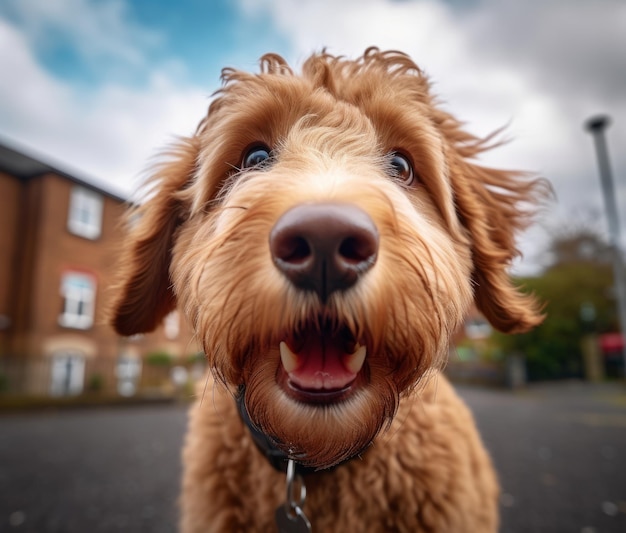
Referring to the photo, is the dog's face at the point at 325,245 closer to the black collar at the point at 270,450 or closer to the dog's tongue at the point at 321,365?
the dog's tongue at the point at 321,365

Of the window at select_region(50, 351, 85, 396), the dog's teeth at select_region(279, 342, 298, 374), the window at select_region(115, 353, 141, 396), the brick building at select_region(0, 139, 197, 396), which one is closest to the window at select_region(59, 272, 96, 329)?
the brick building at select_region(0, 139, 197, 396)

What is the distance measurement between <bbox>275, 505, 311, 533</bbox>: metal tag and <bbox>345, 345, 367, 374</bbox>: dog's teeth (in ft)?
2.42

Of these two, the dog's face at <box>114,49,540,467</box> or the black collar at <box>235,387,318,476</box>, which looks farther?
the black collar at <box>235,387,318,476</box>

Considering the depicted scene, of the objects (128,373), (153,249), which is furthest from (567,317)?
(153,249)

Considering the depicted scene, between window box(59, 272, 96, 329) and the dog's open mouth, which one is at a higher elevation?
window box(59, 272, 96, 329)

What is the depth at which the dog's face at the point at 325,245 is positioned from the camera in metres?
1.29

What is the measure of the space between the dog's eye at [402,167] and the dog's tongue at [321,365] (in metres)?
0.95

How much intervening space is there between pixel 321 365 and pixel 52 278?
805 inches

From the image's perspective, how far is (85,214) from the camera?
20.6 metres

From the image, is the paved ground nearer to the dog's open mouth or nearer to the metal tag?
the metal tag

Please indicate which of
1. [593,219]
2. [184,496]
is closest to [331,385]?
[184,496]

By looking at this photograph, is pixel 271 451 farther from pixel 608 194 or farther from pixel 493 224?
pixel 608 194

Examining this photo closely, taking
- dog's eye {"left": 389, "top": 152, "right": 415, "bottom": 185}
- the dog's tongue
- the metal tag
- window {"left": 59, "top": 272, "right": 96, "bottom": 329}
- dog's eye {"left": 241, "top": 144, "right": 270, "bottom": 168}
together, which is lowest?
the metal tag

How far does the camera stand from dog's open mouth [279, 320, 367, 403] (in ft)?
4.64
